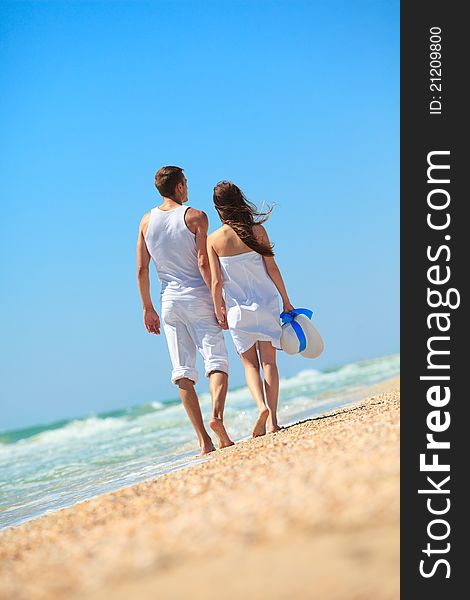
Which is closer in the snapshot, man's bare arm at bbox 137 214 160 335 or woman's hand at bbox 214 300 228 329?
woman's hand at bbox 214 300 228 329

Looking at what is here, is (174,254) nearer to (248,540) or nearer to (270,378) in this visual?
(270,378)

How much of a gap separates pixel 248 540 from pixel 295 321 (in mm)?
3478

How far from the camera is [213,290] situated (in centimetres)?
581

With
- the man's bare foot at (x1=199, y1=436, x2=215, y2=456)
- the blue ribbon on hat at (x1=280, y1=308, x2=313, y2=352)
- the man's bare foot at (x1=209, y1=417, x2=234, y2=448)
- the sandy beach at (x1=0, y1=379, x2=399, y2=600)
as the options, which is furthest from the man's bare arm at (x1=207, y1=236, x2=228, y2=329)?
the sandy beach at (x1=0, y1=379, x2=399, y2=600)

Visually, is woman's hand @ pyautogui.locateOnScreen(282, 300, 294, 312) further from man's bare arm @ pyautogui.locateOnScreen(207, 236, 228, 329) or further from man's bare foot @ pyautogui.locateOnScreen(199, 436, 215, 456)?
man's bare foot @ pyautogui.locateOnScreen(199, 436, 215, 456)

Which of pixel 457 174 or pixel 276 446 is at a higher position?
pixel 457 174

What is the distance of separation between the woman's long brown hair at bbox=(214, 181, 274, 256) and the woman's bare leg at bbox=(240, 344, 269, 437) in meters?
0.76

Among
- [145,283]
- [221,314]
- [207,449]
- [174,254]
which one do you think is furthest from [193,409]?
[174,254]

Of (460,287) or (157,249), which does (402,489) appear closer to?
(460,287)

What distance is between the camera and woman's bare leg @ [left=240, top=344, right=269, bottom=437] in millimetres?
5785

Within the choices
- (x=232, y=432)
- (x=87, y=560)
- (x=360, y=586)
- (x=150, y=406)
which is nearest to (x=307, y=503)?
(x=360, y=586)

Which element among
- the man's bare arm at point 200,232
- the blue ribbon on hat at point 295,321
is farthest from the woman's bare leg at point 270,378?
the man's bare arm at point 200,232

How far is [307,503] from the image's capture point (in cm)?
277

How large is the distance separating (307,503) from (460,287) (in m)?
1.26
